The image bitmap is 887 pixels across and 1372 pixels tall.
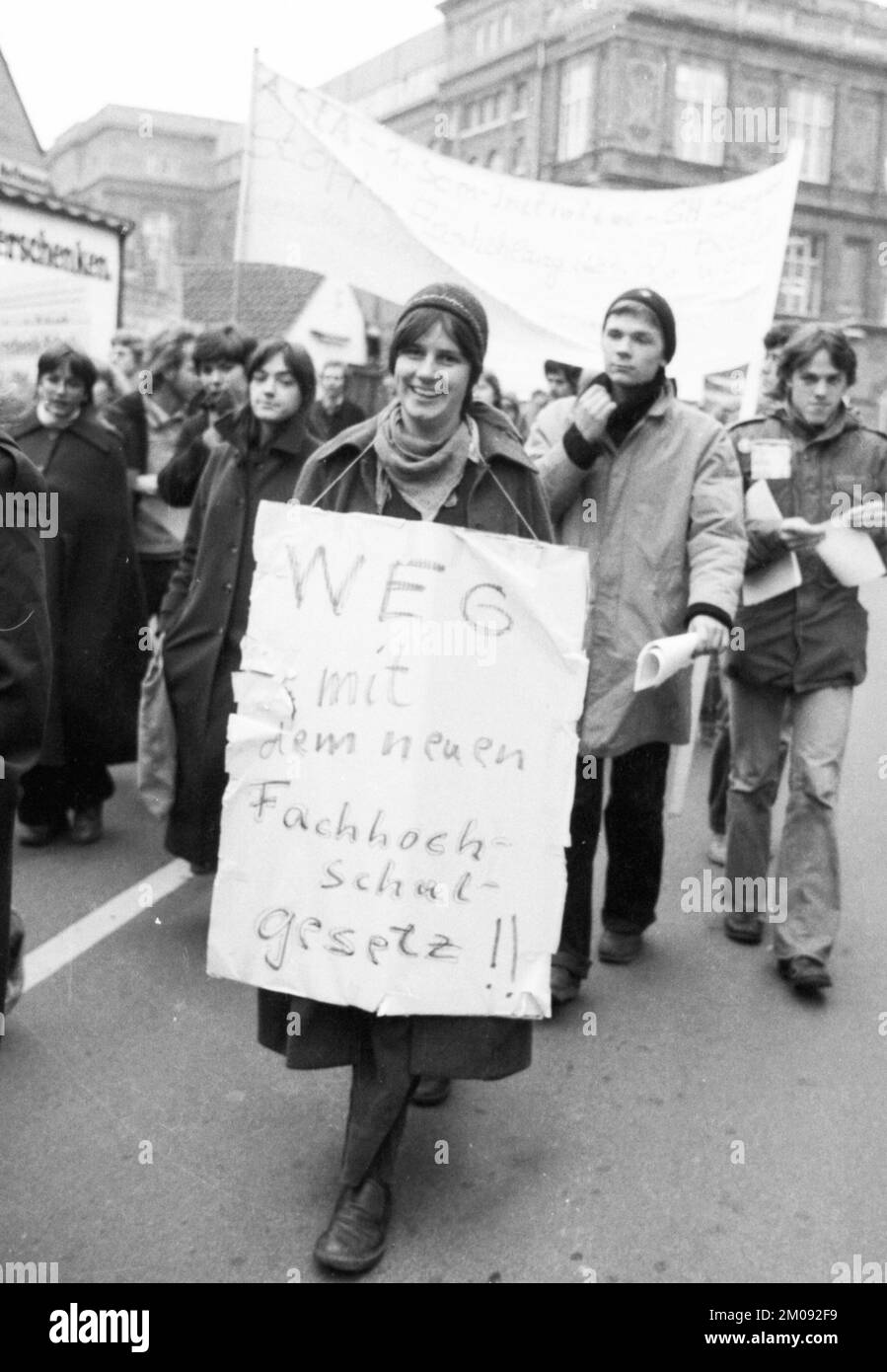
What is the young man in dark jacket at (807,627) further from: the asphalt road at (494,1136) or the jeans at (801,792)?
the asphalt road at (494,1136)

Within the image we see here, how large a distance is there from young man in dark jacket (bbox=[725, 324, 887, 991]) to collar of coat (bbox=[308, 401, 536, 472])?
62.8 inches

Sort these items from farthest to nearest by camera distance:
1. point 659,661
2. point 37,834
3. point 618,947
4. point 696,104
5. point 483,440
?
point 696,104, point 37,834, point 618,947, point 659,661, point 483,440

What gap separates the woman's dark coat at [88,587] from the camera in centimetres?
583

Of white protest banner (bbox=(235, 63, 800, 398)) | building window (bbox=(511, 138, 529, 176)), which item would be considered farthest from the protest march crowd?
building window (bbox=(511, 138, 529, 176))

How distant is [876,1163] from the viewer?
3467mm

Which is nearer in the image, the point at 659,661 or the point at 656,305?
the point at 659,661

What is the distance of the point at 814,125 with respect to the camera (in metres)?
45.5

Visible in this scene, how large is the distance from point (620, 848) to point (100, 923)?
5.53 ft

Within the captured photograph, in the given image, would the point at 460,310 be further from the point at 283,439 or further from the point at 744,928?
the point at 744,928

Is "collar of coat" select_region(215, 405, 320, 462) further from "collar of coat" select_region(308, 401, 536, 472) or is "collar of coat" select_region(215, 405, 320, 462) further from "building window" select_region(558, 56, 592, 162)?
"building window" select_region(558, 56, 592, 162)

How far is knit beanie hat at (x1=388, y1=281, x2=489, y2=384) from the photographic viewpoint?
314 centimetres

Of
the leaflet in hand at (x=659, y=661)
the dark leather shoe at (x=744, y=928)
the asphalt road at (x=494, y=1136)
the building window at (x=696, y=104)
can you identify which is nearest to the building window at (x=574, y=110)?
the building window at (x=696, y=104)

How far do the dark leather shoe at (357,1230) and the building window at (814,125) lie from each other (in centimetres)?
4450

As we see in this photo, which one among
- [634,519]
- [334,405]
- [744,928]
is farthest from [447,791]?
[334,405]
